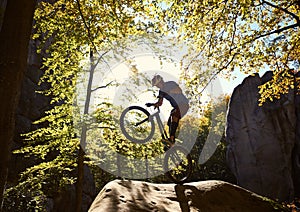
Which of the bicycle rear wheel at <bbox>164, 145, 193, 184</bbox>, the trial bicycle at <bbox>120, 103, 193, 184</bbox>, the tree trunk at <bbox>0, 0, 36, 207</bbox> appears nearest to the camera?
the tree trunk at <bbox>0, 0, 36, 207</bbox>

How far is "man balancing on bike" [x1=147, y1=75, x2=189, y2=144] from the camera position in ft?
24.6

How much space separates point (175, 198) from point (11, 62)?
4.15 metres

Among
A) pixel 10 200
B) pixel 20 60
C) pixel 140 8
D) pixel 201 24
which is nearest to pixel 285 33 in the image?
pixel 201 24

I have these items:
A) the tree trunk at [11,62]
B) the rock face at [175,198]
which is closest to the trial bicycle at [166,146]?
the rock face at [175,198]

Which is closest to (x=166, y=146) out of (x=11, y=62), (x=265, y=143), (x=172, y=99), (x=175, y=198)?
(x=172, y=99)

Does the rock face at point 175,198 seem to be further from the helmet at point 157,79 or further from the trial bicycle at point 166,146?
the helmet at point 157,79

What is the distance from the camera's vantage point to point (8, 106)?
3150mm

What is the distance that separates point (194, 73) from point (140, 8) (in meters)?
3.88

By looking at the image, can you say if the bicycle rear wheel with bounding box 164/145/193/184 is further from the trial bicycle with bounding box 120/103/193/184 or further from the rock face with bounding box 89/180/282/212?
the rock face with bounding box 89/180/282/212

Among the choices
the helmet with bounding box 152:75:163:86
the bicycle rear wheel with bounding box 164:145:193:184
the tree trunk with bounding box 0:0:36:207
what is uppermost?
the helmet with bounding box 152:75:163:86

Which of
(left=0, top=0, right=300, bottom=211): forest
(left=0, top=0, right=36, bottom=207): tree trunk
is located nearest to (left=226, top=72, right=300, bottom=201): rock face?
(left=0, top=0, right=300, bottom=211): forest

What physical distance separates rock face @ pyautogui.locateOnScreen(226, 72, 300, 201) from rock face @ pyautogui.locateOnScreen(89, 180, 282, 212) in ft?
41.3

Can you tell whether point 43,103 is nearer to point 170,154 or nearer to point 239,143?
point 170,154

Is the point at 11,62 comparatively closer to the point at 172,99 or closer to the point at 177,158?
the point at 172,99
